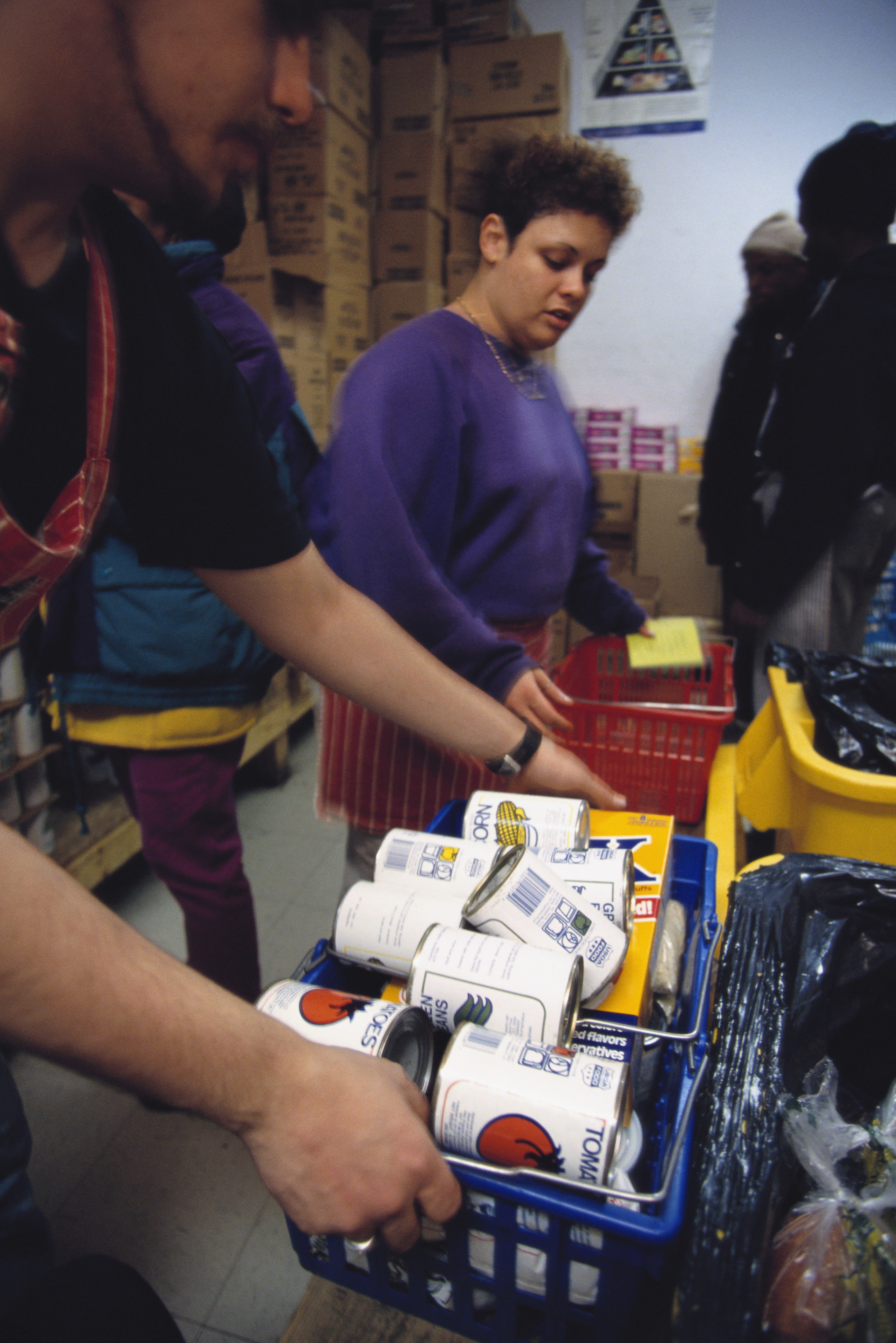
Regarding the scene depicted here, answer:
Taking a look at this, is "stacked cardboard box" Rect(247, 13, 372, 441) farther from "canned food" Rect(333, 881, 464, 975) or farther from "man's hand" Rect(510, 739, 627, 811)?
"canned food" Rect(333, 881, 464, 975)

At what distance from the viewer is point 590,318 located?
4.10m

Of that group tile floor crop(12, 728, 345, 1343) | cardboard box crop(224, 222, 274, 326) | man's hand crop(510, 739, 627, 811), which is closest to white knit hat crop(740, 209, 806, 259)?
cardboard box crop(224, 222, 274, 326)

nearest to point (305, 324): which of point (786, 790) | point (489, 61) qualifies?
point (489, 61)

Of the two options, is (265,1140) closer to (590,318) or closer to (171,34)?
(171,34)

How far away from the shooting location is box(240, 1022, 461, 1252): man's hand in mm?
510

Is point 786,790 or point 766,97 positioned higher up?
point 766,97

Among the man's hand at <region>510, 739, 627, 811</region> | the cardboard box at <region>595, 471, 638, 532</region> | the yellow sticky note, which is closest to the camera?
the man's hand at <region>510, 739, 627, 811</region>

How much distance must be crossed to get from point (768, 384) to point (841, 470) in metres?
1.31

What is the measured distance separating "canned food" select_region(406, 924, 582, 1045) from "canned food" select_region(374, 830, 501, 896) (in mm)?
96

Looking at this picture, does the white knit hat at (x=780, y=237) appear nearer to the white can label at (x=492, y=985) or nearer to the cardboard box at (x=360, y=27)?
the cardboard box at (x=360, y=27)

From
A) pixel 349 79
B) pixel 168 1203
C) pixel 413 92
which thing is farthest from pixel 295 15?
pixel 413 92

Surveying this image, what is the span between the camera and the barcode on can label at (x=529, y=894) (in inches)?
26.7

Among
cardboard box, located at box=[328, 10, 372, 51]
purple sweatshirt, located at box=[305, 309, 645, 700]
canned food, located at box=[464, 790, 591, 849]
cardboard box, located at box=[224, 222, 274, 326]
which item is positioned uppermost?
cardboard box, located at box=[328, 10, 372, 51]

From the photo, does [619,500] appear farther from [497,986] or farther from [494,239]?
[497,986]
